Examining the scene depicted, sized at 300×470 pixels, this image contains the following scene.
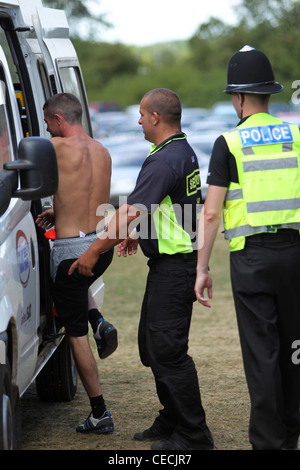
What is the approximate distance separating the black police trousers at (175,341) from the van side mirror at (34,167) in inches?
42.9

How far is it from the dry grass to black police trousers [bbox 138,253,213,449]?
26cm

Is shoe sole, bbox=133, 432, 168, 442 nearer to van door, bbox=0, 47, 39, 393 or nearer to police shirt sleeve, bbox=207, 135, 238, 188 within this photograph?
van door, bbox=0, 47, 39, 393

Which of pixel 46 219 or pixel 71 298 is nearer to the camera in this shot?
pixel 71 298

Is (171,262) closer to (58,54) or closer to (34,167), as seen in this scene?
(34,167)

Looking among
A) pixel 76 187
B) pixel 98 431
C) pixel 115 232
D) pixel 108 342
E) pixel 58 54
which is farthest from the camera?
pixel 58 54

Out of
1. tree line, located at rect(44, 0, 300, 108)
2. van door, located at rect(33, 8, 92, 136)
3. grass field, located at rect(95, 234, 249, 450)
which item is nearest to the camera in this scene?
grass field, located at rect(95, 234, 249, 450)

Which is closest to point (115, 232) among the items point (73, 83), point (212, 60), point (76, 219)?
point (76, 219)

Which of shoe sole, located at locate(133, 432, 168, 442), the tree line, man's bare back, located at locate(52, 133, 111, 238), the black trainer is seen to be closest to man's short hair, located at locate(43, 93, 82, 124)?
man's bare back, located at locate(52, 133, 111, 238)

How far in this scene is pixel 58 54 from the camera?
6.57 metres

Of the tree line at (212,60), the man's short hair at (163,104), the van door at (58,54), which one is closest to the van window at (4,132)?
the man's short hair at (163,104)

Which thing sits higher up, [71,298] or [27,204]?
[27,204]

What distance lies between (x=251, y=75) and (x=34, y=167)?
1.18 meters

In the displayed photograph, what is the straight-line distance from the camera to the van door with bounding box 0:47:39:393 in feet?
14.7
